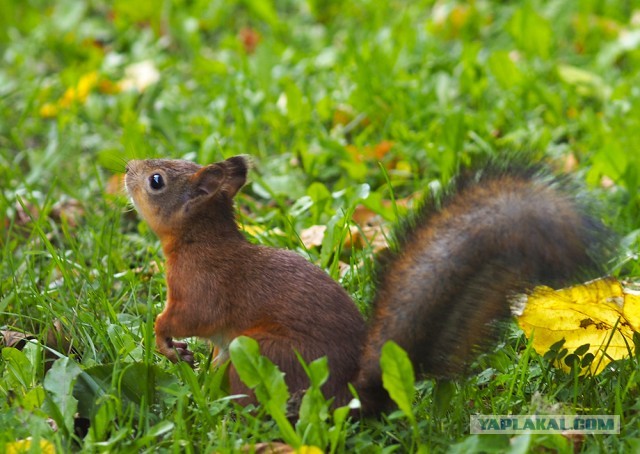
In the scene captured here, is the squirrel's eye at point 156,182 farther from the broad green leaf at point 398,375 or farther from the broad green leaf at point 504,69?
the broad green leaf at point 504,69

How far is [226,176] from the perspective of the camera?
256cm

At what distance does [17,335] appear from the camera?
8.74 ft

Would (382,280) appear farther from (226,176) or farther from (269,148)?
(269,148)

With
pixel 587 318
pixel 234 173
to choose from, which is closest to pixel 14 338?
pixel 234 173

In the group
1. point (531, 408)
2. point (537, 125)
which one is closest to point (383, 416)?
point (531, 408)

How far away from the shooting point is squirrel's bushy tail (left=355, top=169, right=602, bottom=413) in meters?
2.01

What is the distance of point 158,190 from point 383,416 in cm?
89

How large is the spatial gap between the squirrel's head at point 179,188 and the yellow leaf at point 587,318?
817 mm

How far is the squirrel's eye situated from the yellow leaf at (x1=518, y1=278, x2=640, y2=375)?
1.00m

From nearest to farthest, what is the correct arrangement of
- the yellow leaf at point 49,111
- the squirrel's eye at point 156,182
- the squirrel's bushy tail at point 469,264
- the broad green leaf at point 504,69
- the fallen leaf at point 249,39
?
the squirrel's bushy tail at point 469,264 < the squirrel's eye at point 156,182 < the broad green leaf at point 504,69 < the yellow leaf at point 49,111 < the fallen leaf at point 249,39

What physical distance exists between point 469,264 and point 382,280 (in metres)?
0.23

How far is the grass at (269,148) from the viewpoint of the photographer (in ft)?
7.31

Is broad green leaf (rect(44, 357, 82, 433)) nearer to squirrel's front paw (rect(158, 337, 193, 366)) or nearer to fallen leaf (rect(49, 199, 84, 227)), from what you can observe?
squirrel's front paw (rect(158, 337, 193, 366))

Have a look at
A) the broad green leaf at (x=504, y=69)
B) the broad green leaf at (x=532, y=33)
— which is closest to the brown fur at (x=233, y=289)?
the broad green leaf at (x=504, y=69)
